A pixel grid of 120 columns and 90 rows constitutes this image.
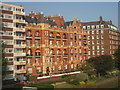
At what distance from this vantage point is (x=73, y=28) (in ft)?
284

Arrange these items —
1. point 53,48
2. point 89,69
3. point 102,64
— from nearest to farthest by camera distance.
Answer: point 89,69, point 102,64, point 53,48

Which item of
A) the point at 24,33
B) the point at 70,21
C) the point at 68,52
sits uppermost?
the point at 70,21

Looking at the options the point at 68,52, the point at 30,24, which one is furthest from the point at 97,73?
the point at 30,24

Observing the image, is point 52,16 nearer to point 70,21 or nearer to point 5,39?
point 70,21

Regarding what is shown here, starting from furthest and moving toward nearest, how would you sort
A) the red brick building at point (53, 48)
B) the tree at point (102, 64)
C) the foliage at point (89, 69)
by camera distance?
the tree at point (102, 64) → the red brick building at point (53, 48) → the foliage at point (89, 69)

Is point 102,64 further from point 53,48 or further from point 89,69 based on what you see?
point 53,48

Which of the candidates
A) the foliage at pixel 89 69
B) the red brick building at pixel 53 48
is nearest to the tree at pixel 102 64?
the foliage at pixel 89 69

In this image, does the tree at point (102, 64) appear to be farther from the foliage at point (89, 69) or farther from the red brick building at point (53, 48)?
the red brick building at point (53, 48)

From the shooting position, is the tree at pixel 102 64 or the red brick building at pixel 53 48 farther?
the tree at pixel 102 64

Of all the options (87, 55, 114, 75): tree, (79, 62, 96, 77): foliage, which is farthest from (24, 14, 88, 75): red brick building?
(87, 55, 114, 75): tree

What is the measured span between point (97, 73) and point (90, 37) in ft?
149

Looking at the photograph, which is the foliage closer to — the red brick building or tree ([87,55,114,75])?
tree ([87,55,114,75])

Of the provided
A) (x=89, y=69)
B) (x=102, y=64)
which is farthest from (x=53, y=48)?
(x=102, y=64)

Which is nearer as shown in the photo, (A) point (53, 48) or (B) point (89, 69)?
(B) point (89, 69)
